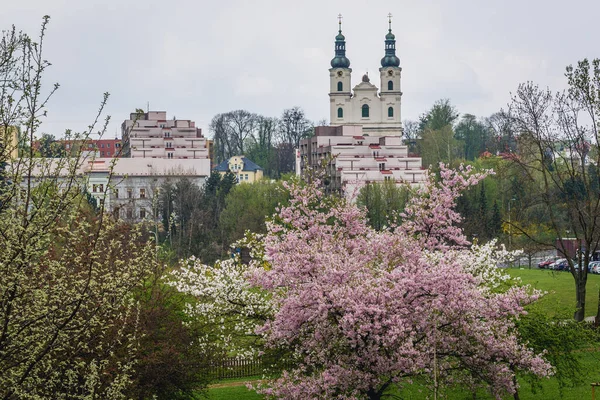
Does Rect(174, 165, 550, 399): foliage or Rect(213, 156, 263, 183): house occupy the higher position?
Rect(213, 156, 263, 183): house

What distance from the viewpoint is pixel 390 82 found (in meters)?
153

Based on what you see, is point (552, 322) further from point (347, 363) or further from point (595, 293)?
point (595, 293)

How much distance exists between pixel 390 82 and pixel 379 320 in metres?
134

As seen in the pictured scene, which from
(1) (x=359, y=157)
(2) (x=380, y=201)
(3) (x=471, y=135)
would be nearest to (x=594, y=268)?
(2) (x=380, y=201)

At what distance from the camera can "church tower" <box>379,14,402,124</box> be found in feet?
492

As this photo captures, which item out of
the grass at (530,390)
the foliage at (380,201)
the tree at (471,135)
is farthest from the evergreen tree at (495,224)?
the tree at (471,135)

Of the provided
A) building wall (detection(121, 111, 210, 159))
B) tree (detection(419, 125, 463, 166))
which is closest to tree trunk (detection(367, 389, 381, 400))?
building wall (detection(121, 111, 210, 159))

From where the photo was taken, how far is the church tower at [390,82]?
150 meters

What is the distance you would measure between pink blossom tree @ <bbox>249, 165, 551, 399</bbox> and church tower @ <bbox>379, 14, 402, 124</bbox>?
128 meters

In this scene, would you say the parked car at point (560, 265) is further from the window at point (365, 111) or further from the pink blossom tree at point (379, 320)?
the window at point (365, 111)

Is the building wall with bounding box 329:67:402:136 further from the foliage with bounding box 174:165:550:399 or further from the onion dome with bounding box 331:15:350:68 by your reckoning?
the foliage with bounding box 174:165:550:399

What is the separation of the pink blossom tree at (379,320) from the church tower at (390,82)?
419 feet

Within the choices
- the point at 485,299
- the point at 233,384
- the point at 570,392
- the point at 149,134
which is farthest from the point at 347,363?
the point at 149,134

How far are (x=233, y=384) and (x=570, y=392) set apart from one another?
467 inches
